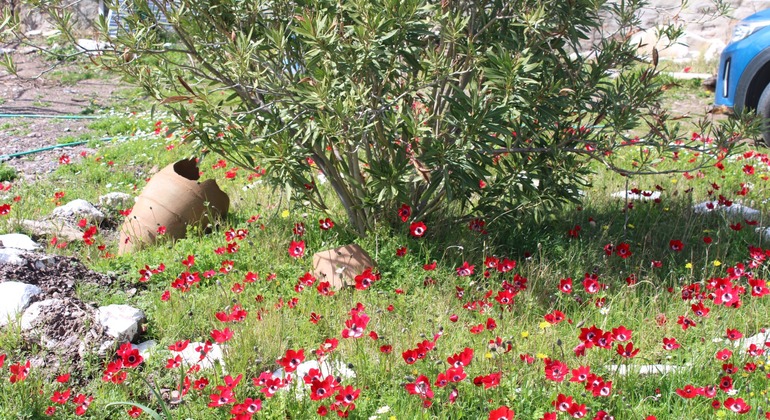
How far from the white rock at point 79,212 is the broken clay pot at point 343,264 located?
7.37ft

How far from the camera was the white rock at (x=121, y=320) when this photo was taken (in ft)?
11.7

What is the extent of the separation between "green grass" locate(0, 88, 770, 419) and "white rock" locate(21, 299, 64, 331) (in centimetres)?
9

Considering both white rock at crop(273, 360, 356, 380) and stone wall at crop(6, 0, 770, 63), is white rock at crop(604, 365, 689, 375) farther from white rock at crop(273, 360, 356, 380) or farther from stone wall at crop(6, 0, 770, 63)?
stone wall at crop(6, 0, 770, 63)

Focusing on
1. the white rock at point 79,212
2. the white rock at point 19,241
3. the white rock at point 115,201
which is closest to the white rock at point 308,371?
the white rock at point 19,241

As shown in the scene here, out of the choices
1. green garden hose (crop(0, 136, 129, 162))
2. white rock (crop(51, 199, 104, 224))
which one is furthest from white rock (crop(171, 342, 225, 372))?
green garden hose (crop(0, 136, 129, 162))

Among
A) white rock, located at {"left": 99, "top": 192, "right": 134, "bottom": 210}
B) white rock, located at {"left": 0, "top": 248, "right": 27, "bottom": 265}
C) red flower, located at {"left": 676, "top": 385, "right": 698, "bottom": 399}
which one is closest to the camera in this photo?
red flower, located at {"left": 676, "top": 385, "right": 698, "bottom": 399}

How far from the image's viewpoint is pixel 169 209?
513cm

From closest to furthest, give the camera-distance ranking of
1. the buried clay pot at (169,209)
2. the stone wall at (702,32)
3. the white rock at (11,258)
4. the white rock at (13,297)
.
A: the white rock at (13,297), the white rock at (11,258), the buried clay pot at (169,209), the stone wall at (702,32)

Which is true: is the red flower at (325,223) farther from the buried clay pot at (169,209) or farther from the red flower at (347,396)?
the red flower at (347,396)

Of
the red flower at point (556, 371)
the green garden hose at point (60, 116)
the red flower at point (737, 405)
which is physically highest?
the red flower at point (556, 371)

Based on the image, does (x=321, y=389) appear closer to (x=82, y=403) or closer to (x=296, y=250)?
(x=82, y=403)

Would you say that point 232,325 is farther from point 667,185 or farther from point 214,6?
point 667,185

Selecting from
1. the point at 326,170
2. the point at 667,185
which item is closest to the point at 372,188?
the point at 326,170

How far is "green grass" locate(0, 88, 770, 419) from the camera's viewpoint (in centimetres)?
303
